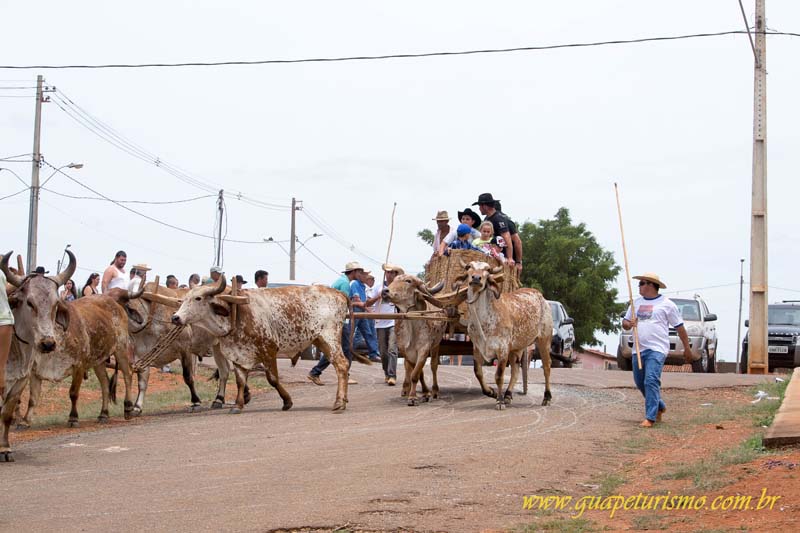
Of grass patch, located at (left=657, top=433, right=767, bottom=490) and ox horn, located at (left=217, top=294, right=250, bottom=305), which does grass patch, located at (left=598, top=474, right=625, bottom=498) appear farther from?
ox horn, located at (left=217, top=294, right=250, bottom=305)

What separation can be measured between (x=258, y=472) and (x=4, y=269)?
13.6 feet

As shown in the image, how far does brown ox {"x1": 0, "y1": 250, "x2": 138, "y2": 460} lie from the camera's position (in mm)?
11779

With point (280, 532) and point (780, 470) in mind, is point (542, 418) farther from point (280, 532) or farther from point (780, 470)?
point (280, 532)

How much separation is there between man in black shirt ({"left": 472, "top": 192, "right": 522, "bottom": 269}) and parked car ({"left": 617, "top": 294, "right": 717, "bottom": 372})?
30.1 ft

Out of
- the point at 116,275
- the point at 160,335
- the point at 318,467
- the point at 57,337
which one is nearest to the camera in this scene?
the point at 318,467

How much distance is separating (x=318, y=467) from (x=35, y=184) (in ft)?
85.9

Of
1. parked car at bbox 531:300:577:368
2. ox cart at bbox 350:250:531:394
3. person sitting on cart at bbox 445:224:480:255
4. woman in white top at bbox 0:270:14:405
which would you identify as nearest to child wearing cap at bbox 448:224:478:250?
person sitting on cart at bbox 445:224:480:255

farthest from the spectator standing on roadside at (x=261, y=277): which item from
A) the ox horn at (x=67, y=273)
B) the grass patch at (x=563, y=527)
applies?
the grass patch at (x=563, y=527)

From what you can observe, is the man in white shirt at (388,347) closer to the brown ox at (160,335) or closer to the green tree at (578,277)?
the brown ox at (160,335)

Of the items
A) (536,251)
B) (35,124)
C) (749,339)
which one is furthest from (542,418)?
(536,251)

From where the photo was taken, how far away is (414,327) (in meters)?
16.1

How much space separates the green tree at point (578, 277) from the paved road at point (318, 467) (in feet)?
121

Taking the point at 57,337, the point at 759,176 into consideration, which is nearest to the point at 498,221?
the point at 57,337

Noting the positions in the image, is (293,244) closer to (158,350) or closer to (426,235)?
(426,235)
